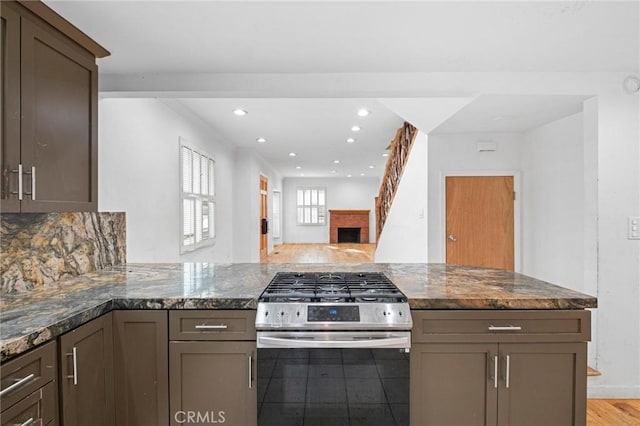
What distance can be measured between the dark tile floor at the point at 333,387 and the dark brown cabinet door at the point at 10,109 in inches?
48.4

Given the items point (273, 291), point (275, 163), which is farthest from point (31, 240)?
point (275, 163)

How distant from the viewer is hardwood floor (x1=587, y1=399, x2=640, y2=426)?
2.21m

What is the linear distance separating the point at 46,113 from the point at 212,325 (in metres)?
1.21

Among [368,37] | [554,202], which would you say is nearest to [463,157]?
[554,202]

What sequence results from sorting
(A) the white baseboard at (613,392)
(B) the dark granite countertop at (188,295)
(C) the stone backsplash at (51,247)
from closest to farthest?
(B) the dark granite countertop at (188,295), (C) the stone backsplash at (51,247), (A) the white baseboard at (613,392)

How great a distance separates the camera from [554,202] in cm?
354

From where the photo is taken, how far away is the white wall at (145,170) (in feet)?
8.72

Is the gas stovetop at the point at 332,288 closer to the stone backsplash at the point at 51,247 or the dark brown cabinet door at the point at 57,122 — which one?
the dark brown cabinet door at the point at 57,122

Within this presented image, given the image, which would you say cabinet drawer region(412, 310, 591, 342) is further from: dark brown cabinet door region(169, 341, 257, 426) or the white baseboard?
the white baseboard

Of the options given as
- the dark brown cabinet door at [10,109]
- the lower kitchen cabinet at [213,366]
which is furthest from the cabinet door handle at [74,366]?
the dark brown cabinet door at [10,109]

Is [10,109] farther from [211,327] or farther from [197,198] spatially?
[197,198]

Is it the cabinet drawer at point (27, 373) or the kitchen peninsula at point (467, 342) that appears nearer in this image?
the cabinet drawer at point (27, 373)

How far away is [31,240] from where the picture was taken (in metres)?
1.82

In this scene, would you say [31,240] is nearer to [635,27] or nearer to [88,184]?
[88,184]
